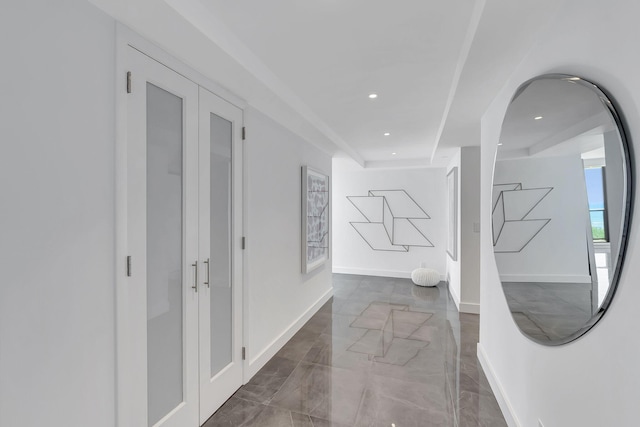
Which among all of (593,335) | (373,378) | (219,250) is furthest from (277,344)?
(593,335)

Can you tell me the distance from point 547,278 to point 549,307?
0.54ft

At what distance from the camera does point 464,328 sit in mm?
3572

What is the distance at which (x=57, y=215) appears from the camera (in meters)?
1.17

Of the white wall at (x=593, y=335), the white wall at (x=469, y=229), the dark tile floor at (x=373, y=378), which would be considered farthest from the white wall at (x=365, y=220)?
the white wall at (x=593, y=335)

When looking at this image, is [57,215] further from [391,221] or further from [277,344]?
[391,221]

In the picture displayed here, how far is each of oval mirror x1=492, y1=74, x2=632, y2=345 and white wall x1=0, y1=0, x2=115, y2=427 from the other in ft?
6.45

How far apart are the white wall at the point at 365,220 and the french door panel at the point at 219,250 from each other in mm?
3360

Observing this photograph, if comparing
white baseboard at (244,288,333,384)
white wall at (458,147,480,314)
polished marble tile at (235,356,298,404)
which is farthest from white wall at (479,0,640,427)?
white wall at (458,147,480,314)

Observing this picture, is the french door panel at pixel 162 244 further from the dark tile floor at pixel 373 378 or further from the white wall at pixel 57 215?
the dark tile floor at pixel 373 378

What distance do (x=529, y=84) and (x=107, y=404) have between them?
2.57 metres

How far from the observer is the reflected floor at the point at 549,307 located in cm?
121

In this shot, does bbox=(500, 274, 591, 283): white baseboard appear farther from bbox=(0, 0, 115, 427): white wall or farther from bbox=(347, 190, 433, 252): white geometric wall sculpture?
bbox=(347, 190, 433, 252): white geometric wall sculpture

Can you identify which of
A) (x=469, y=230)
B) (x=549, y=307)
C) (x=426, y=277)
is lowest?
(x=426, y=277)

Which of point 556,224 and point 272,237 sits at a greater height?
point 556,224
